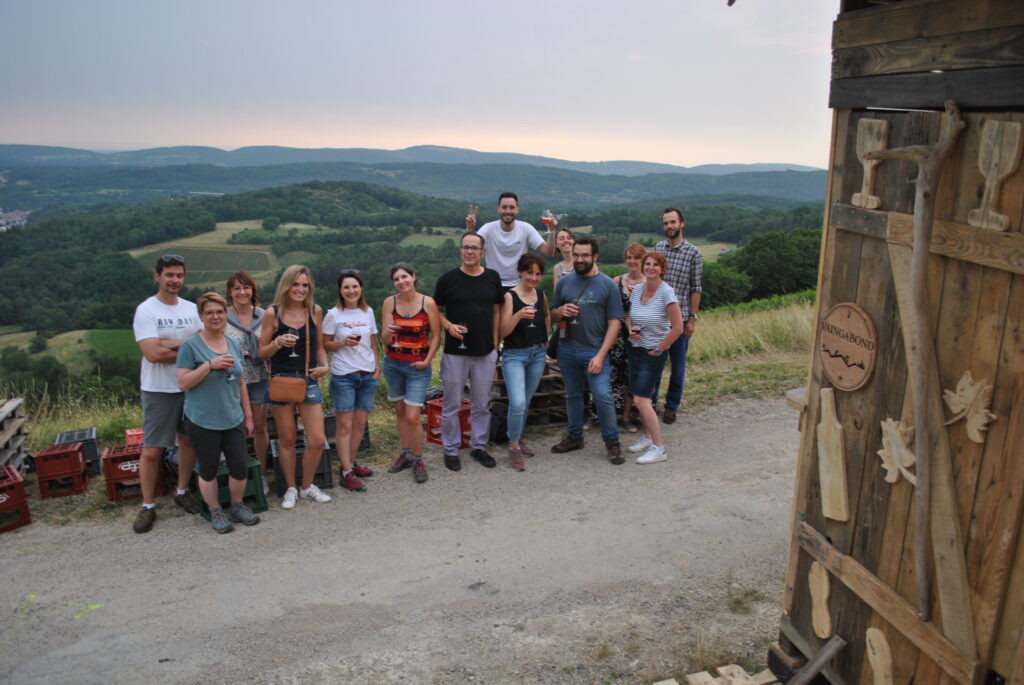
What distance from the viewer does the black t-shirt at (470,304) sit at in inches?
246

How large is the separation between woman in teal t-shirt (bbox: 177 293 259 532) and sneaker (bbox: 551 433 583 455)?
9.41 ft

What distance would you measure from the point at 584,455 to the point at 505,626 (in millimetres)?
2744

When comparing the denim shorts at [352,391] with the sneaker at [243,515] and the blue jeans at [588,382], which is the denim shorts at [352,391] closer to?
the sneaker at [243,515]

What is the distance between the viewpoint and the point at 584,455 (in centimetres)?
685

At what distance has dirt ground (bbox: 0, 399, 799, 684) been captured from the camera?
13.0ft

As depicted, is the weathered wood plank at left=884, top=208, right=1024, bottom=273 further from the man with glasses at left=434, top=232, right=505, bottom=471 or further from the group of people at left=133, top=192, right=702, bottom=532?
the man with glasses at left=434, top=232, right=505, bottom=471

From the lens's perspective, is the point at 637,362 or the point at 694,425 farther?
the point at 694,425

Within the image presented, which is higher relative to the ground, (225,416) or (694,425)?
(225,416)

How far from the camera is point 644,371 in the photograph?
655 centimetres

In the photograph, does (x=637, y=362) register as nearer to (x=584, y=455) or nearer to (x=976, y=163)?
(x=584, y=455)

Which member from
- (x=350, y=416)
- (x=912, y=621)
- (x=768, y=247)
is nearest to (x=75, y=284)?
(x=768, y=247)

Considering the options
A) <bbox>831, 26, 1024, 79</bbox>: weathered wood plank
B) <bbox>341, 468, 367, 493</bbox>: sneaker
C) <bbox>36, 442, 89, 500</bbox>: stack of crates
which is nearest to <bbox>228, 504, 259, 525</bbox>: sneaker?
<bbox>341, 468, 367, 493</bbox>: sneaker

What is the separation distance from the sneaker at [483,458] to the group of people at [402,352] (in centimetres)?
2

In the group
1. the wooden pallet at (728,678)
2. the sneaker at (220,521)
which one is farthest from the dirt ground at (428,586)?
the wooden pallet at (728,678)
